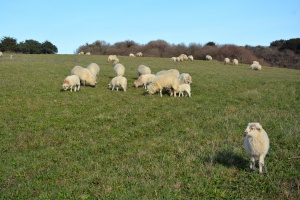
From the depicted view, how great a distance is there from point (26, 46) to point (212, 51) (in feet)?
160

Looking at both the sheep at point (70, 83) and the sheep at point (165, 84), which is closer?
the sheep at point (165, 84)

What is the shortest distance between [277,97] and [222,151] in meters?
10.4

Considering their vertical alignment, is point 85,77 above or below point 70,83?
above

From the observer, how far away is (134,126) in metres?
11.7

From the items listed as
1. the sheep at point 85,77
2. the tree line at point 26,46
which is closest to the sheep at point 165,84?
the sheep at point 85,77

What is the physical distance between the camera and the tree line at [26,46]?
73188mm

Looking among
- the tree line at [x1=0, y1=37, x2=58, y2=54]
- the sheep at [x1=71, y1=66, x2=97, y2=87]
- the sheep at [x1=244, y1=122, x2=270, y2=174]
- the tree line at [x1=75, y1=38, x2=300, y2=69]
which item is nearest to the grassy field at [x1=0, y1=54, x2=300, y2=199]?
the sheep at [x1=244, y1=122, x2=270, y2=174]

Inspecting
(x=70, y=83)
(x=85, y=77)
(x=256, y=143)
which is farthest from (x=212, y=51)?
(x=256, y=143)

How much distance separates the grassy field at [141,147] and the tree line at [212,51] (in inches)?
A: 2042

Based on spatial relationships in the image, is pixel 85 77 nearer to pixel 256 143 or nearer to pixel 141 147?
pixel 141 147

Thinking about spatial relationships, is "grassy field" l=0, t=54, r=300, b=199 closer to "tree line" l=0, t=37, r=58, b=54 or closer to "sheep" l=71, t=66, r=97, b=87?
"sheep" l=71, t=66, r=97, b=87

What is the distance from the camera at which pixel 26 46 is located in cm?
7688

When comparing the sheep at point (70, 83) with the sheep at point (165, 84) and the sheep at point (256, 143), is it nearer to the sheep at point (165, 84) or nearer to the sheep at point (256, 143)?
the sheep at point (165, 84)

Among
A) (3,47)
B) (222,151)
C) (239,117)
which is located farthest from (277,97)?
(3,47)
